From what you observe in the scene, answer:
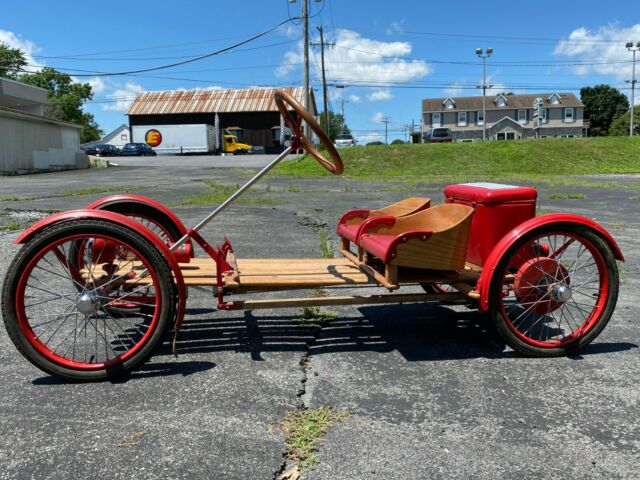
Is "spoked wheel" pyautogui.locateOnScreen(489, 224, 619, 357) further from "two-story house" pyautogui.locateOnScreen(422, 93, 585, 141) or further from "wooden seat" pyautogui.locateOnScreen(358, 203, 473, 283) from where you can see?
"two-story house" pyautogui.locateOnScreen(422, 93, 585, 141)

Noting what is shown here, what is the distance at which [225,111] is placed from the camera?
6250 centimetres

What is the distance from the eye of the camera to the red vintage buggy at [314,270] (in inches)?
118

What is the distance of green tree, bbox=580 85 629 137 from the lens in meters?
95.1

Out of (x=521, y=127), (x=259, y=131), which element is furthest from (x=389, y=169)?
(x=521, y=127)

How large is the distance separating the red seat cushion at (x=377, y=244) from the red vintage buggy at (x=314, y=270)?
11mm

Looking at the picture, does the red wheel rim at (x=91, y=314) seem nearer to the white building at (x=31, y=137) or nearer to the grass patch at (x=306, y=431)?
the grass patch at (x=306, y=431)

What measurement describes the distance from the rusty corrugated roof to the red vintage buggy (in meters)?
59.3

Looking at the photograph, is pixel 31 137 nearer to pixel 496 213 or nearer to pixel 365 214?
pixel 365 214

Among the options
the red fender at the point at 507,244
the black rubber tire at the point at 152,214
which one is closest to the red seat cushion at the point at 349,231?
the red fender at the point at 507,244

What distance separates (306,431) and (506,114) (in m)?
83.5

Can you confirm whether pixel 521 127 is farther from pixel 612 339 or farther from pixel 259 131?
pixel 612 339

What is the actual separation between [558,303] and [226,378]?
2.15 metres

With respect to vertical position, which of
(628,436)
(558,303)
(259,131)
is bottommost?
(628,436)

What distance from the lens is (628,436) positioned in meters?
2.48
